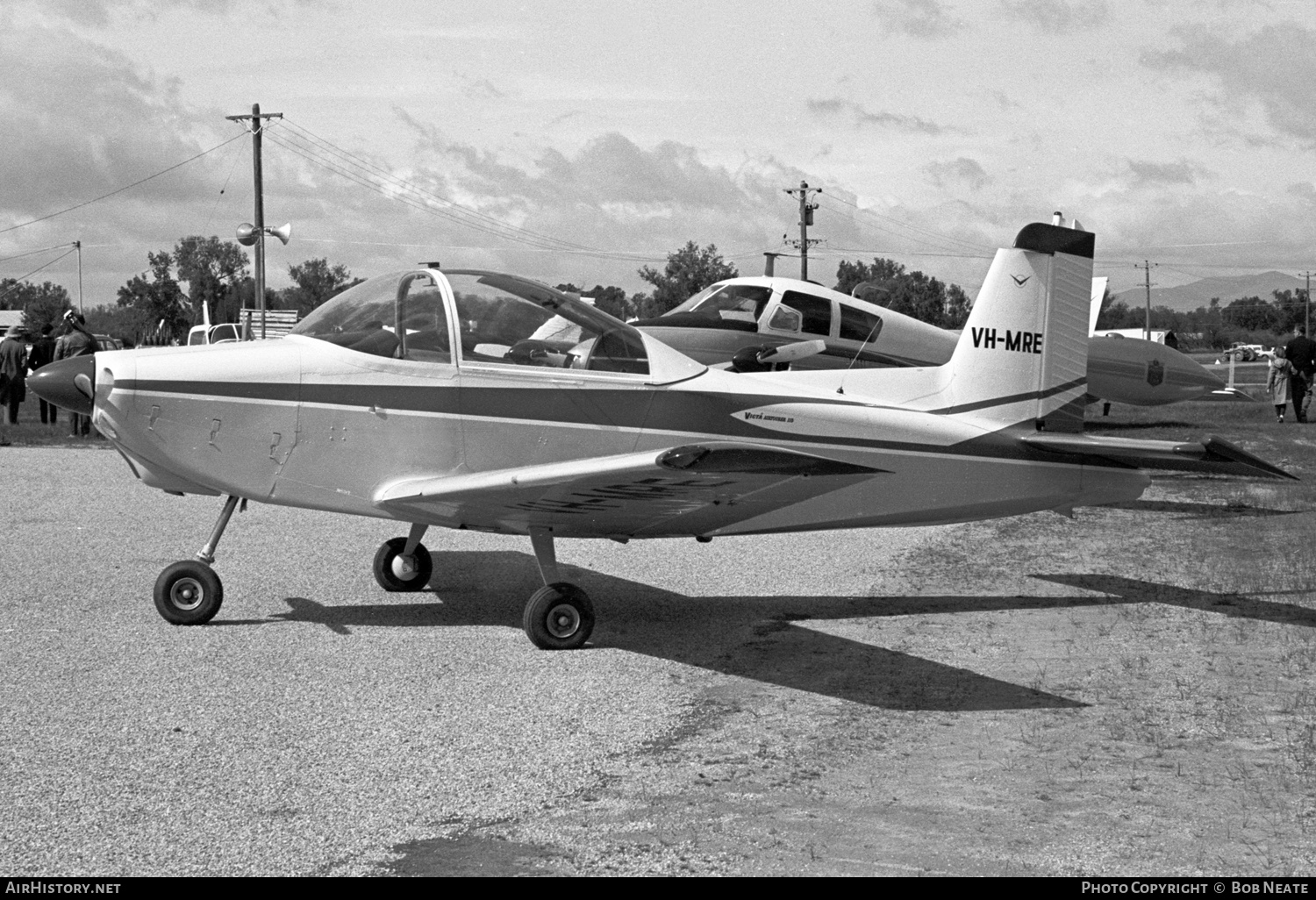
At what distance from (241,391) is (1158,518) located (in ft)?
31.9

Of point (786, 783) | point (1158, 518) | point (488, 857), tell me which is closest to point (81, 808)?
point (488, 857)

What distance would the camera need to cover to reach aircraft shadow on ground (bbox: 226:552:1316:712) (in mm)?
6383

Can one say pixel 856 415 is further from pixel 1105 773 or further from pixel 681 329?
pixel 681 329

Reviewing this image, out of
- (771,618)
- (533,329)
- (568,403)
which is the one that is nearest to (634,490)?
(568,403)

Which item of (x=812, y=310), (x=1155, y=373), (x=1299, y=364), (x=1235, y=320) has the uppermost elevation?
(x=1235, y=320)

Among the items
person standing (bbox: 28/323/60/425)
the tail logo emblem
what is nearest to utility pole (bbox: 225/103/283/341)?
person standing (bbox: 28/323/60/425)

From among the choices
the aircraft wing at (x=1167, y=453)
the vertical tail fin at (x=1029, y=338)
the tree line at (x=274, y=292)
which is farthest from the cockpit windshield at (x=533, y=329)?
the tree line at (x=274, y=292)

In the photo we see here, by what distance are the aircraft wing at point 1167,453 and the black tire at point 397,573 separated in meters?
4.12

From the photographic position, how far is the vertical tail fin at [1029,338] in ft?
28.0

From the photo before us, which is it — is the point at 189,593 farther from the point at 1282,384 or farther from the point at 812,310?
the point at 1282,384

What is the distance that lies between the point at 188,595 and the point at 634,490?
9.14 feet

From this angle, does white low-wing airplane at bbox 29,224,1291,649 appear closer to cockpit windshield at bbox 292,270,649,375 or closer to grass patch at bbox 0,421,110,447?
cockpit windshield at bbox 292,270,649,375

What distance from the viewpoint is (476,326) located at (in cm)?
734

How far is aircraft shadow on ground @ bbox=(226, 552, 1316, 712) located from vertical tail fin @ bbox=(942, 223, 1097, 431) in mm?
1358
